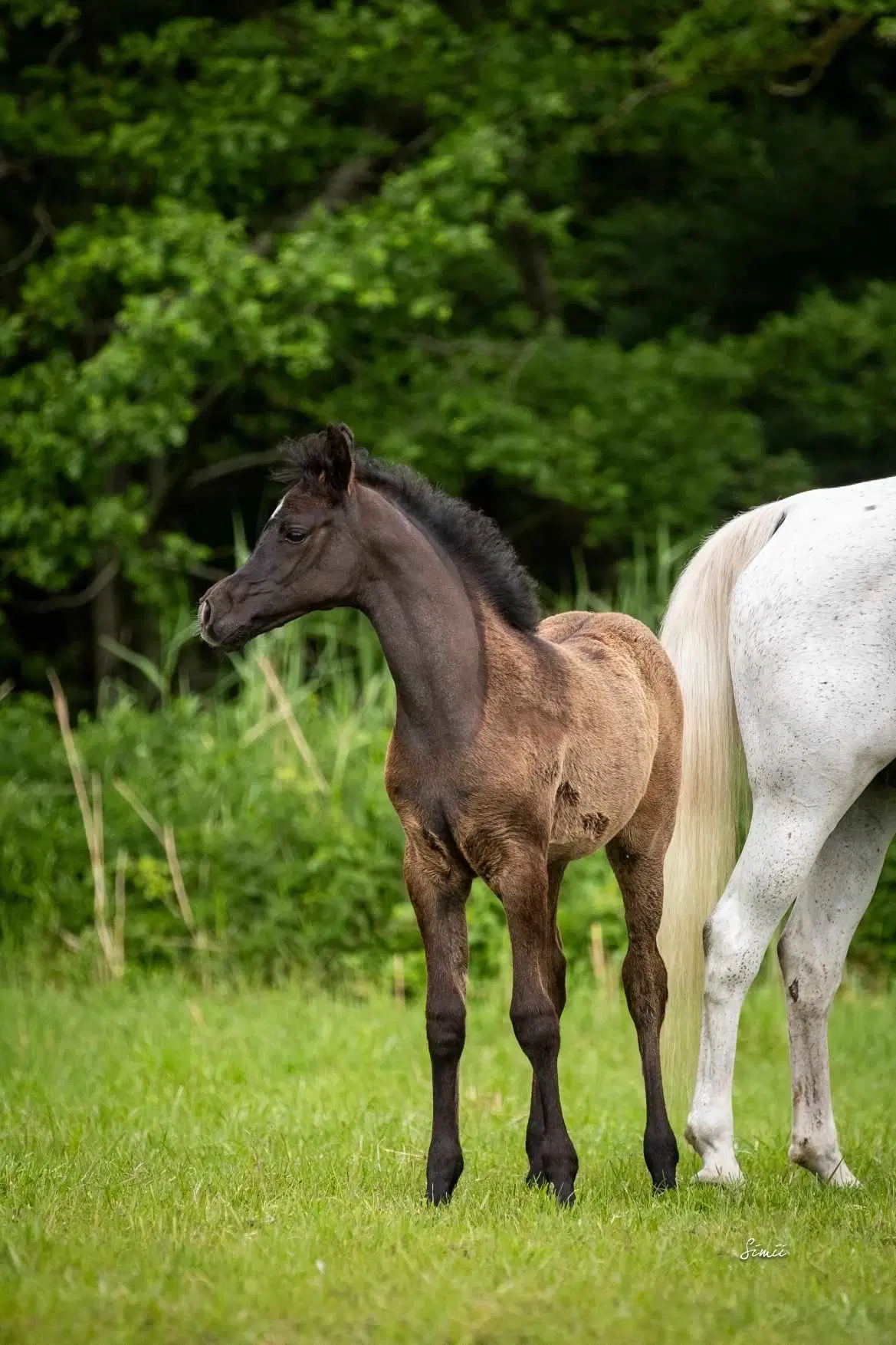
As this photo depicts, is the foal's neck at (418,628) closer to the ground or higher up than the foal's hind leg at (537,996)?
higher up

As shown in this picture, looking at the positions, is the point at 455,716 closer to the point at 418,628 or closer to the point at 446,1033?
the point at 418,628

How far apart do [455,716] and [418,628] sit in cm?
27

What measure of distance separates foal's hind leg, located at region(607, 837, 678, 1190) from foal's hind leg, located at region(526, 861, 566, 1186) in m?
0.20

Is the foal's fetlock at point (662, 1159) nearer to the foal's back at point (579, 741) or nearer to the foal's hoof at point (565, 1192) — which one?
the foal's hoof at point (565, 1192)

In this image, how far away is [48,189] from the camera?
1455 centimetres

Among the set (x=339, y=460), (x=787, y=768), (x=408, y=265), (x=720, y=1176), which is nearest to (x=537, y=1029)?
(x=720, y=1176)

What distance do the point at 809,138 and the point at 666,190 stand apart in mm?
2093

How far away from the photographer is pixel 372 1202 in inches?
163

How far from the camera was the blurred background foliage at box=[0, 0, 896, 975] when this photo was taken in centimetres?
1109

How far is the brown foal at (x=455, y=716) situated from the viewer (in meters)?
4.05

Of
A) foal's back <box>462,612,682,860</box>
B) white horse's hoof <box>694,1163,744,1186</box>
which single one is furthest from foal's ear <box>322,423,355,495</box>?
white horse's hoof <box>694,1163,744,1186</box>

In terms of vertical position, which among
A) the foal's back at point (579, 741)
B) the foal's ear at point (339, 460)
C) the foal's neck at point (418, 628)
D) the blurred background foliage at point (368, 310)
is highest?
the foal's ear at point (339, 460)

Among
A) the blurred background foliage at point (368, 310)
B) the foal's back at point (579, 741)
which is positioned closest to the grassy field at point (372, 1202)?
the foal's back at point (579, 741)

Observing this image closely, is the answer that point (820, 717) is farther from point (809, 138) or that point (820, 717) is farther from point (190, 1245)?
point (809, 138)
